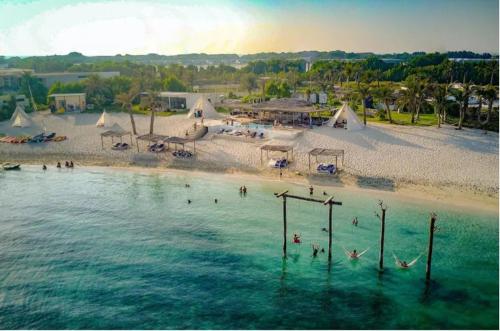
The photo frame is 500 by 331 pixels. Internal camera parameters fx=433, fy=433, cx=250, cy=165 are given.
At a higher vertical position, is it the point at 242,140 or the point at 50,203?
the point at 242,140

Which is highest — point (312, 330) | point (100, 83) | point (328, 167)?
point (100, 83)

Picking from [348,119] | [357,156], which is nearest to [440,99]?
[348,119]

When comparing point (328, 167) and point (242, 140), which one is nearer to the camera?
point (328, 167)

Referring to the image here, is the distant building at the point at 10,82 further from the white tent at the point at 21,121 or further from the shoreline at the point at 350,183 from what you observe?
the shoreline at the point at 350,183

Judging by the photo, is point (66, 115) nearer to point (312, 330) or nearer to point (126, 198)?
point (126, 198)

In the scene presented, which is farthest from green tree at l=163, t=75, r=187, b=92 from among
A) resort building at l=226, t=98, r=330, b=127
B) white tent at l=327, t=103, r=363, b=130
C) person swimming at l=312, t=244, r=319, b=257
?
person swimming at l=312, t=244, r=319, b=257

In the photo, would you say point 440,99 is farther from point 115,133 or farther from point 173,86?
point 173,86

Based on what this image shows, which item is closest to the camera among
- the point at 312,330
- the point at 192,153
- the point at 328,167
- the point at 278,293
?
the point at 312,330

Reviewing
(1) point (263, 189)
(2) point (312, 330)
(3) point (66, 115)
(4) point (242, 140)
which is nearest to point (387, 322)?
(2) point (312, 330)
